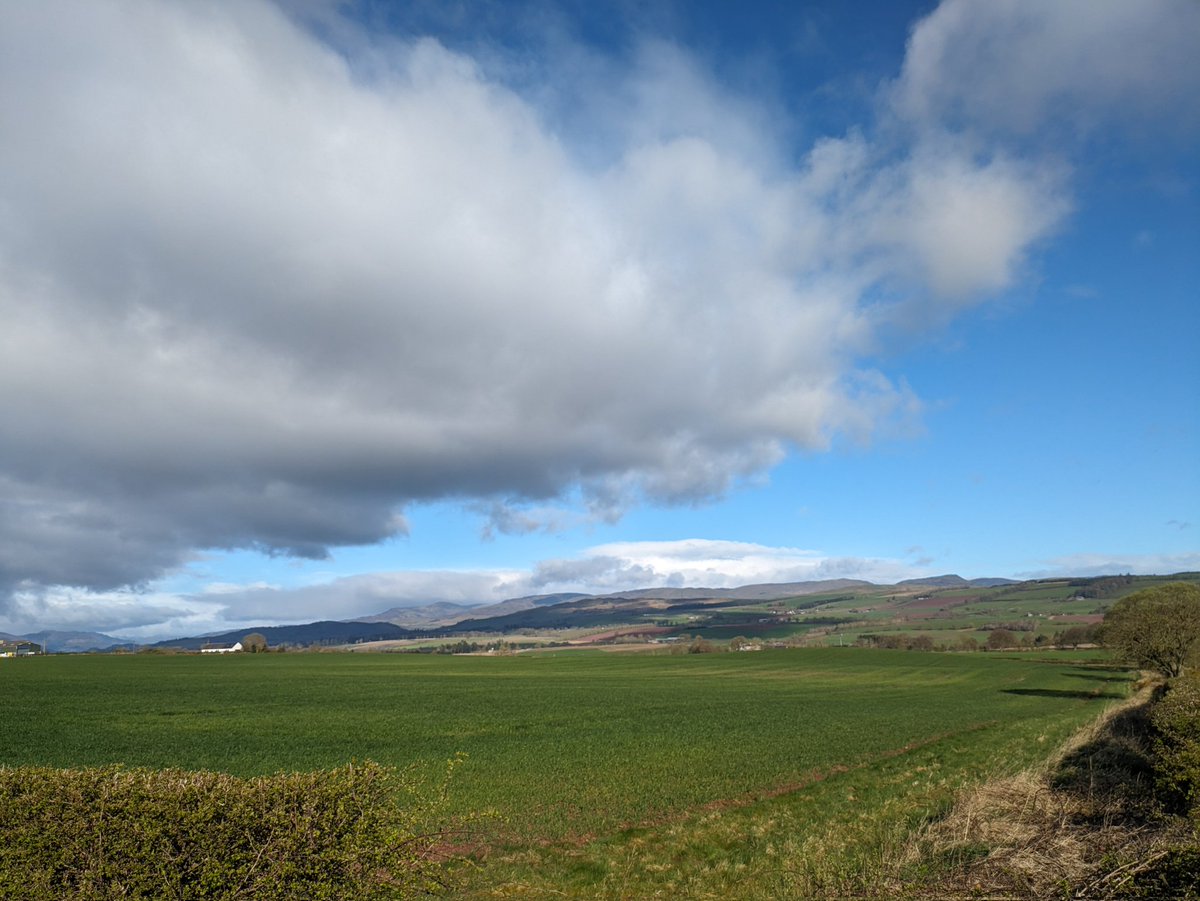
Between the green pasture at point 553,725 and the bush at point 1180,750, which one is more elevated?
the bush at point 1180,750

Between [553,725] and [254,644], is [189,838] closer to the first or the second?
[553,725]

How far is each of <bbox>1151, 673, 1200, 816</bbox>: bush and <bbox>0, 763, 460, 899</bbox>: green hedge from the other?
1053 centimetres

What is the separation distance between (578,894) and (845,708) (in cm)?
4063

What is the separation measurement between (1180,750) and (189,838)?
1537cm

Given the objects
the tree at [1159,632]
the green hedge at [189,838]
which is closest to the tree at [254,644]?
the tree at [1159,632]

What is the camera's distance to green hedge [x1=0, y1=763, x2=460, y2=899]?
7.05 meters

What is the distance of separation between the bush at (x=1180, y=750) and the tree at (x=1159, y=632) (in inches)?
1707

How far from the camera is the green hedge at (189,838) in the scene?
23.1ft

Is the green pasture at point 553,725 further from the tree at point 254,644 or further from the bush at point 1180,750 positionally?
the tree at point 254,644

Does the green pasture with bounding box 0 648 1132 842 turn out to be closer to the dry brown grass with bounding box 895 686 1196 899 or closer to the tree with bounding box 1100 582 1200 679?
the tree with bounding box 1100 582 1200 679

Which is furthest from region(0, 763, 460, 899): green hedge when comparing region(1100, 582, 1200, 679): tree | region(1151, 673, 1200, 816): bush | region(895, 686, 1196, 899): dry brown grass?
region(1100, 582, 1200, 679): tree

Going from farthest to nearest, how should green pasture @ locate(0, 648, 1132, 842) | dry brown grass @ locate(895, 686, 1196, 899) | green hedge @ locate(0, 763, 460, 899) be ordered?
green pasture @ locate(0, 648, 1132, 842)
dry brown grass @ locate(895, 686, 1196, 899)
green hedge @ locate(0, 763, 460, 899)

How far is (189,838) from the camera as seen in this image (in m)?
7.23

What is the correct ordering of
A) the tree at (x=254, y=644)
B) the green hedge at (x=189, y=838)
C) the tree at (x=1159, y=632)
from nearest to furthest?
the green hedge at (x=189, y=838)
the tree at (x=1159, y=632)
the tree at (x=254, y=644)
